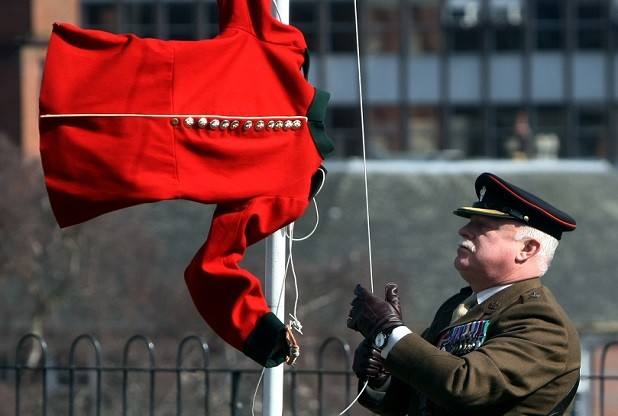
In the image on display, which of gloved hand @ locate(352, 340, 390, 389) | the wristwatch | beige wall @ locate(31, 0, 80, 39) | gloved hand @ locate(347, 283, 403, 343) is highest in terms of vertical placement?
gloved hand @ locate(347, 283, 403, 343)

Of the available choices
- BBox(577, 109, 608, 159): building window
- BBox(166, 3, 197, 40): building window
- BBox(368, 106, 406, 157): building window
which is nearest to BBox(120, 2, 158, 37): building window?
BBox(166, 3, 197, 40): building window

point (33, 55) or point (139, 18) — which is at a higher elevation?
point (139, 18)

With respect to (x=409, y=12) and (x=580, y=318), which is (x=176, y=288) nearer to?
(x=580, y=318)

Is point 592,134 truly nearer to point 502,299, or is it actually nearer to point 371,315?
point 502,299

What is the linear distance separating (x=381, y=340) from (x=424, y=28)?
4447 cm

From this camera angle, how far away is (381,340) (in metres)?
4.34

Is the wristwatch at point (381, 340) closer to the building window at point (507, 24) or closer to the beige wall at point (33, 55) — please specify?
the beige wall at point (33, 55)

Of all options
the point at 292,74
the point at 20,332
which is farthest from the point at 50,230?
the point at 292,74

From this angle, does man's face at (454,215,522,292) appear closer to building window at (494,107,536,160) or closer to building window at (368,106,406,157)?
building window at (494,107,536,160)

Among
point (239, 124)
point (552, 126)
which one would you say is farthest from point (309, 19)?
point (239, 124)

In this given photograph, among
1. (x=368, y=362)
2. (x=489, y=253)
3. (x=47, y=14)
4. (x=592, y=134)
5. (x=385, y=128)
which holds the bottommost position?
(x=592, y=134)

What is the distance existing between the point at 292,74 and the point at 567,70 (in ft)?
143

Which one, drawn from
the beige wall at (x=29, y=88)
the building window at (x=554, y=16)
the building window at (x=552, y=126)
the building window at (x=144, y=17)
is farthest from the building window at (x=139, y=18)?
the building window at (x=552, y=126)

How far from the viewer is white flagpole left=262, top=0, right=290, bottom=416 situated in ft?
16.4
